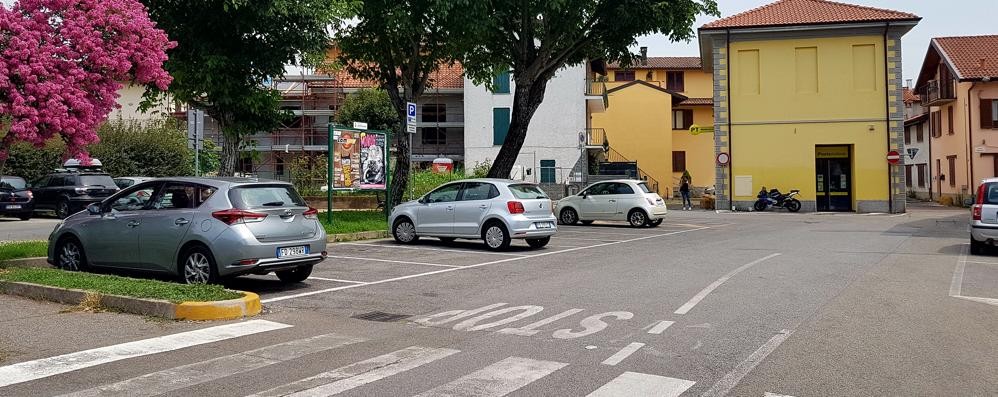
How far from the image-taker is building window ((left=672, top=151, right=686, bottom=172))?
56719 millimetres

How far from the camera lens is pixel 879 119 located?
3447 centimetres

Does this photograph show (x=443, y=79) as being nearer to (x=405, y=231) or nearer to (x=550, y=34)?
(x=550, y=34)

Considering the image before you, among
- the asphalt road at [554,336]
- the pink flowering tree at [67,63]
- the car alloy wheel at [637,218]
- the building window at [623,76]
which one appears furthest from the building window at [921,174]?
the pink flowering tree at [67,63]

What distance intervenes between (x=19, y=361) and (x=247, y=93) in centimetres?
1162

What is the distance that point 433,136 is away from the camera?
48000 millimetres

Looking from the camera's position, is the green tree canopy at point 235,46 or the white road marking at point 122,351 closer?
the white road marking at point 122,351

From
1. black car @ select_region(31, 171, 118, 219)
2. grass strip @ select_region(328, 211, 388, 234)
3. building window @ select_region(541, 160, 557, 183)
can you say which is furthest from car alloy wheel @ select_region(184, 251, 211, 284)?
building window @ select_region(541, 160, 557, 183)

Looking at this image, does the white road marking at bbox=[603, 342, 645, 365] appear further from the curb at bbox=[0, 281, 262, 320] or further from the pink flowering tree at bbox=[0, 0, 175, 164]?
the pink flowering tree at bbox=[0, 0, 175, 164]

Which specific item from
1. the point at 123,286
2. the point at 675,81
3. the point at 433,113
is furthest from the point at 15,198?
the point at 675,81

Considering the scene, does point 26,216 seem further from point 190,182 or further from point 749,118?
point 749,118

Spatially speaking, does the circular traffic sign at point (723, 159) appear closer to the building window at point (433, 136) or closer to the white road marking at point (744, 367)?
the building window at point (433, 136)

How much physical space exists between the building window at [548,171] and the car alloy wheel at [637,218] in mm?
18811

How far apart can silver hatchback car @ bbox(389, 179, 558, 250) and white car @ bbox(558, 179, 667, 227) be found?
785cm

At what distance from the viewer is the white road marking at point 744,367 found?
529 centimetres
